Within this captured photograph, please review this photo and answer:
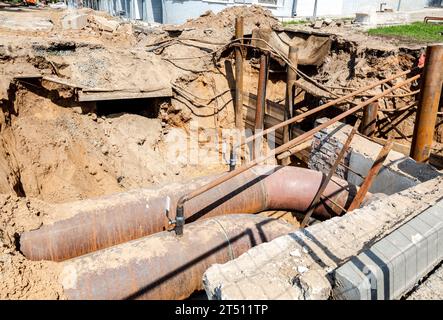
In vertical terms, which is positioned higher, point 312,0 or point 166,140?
point 312,0

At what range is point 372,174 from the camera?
14.7 ft

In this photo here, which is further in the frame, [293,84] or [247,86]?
[247,86]

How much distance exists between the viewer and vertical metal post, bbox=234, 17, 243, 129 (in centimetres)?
889

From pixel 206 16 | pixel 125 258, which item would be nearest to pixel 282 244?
pixel 125 258

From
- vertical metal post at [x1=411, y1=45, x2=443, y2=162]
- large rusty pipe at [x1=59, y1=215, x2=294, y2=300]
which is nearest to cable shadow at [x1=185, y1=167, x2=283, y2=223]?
large rusty pipe at [x1=59, y1=215, x2=294, y2=300]

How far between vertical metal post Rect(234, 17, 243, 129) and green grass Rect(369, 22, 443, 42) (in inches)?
148

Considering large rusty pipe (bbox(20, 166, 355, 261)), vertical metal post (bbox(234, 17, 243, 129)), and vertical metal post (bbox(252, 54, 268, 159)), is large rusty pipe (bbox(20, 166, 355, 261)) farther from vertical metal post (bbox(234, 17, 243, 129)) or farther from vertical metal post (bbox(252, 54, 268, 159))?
vertical metal post (bbox(234, 17, 243, 129))

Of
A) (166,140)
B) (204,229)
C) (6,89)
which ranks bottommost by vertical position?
(166,140)

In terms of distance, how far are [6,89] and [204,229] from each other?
493 cm

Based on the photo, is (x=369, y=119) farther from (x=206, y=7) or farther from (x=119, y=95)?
(x=206, y=7)

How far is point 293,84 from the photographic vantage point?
26.6ft

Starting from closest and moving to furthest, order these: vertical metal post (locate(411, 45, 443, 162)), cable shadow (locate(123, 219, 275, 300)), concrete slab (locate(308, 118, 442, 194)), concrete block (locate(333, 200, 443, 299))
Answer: concrete block (locate(333, 200, 443, 299)) → cable shadow (locate(123, 219, 275, 300)) → vertical metal post (locate(411, 45, 443, 162)) → concrete slab (locate(308, 118, 442, 194))

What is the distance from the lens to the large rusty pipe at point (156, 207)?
12.1 feet
